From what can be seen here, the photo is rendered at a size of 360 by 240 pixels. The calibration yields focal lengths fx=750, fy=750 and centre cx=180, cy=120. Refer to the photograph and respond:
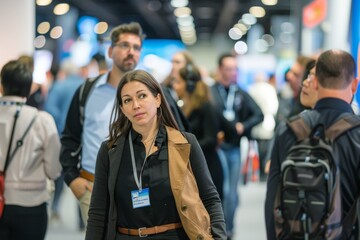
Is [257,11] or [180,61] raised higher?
[257,11]

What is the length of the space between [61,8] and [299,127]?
25.1 meters

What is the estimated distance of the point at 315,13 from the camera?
446 inches

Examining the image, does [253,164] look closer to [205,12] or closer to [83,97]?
[83,97]

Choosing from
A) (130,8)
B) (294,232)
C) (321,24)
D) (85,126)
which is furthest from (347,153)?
(130,8)

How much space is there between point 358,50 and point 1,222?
3.35 metres

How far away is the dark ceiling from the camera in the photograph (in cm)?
2876

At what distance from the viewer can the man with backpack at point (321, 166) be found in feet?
10.6

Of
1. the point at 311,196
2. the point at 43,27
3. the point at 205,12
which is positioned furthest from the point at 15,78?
the point at 205,12

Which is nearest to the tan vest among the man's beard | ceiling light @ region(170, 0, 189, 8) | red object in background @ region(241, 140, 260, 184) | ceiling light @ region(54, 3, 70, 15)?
the man's beard

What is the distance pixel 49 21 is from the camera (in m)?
28.8

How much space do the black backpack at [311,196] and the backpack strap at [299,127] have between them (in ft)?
0.17

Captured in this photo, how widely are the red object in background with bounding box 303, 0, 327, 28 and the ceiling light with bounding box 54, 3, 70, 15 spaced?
613 inches

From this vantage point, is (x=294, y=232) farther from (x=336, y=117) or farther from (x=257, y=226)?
(x=257, y=226)

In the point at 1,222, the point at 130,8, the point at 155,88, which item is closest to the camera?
the point at 155,88
